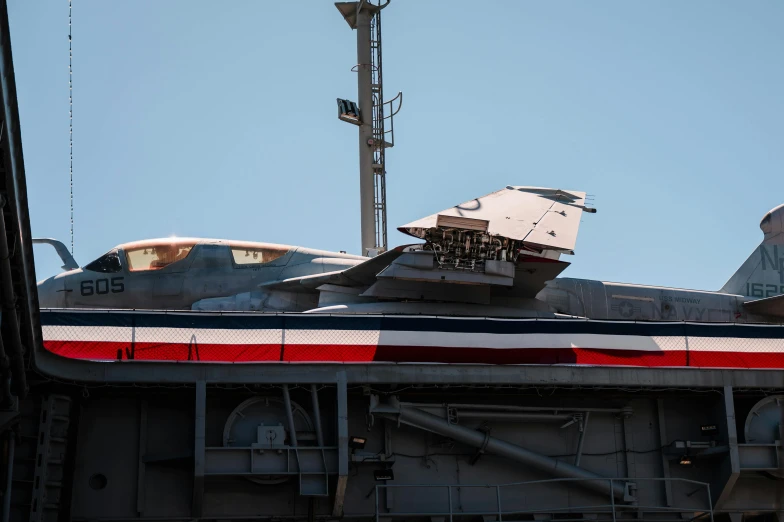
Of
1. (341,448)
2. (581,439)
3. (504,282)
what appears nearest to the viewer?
(341,448)

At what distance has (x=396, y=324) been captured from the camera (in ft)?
62.2

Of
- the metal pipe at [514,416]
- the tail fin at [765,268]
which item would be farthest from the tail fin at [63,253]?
the tail fin at [765,268]

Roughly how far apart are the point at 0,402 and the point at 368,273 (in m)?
9.26

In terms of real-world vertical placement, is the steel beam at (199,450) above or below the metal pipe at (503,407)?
below

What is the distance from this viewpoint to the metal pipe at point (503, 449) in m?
17.8

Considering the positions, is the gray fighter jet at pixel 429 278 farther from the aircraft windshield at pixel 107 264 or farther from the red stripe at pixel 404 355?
the red stripe at pixel 404 355

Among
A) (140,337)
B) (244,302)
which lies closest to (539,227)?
(244,302)

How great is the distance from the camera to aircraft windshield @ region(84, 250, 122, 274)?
2273cm

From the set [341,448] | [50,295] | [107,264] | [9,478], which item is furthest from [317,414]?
[50,295]

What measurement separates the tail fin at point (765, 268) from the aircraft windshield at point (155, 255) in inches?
587

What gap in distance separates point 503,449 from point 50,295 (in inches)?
452

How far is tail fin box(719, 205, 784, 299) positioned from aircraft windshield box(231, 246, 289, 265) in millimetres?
12668

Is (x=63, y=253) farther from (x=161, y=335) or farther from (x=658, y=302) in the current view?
(x=658, y=302)

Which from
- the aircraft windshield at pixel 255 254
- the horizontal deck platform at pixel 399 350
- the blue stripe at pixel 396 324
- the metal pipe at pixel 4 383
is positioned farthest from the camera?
the aircraft windshield at pixel 255 254
